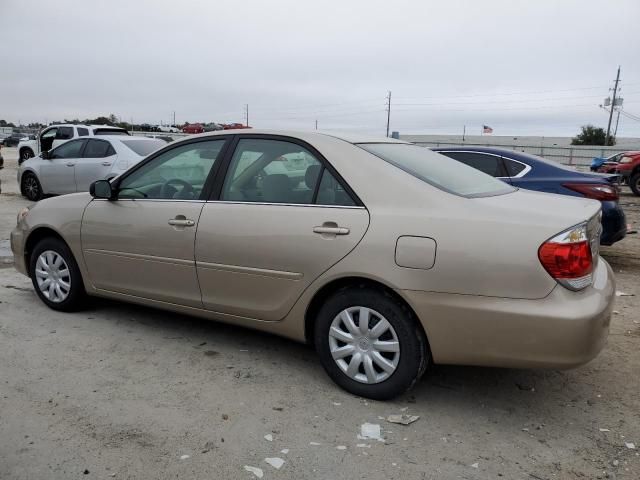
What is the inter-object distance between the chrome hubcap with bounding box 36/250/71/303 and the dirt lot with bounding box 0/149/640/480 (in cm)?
38

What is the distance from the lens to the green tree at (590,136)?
67938 millimetres

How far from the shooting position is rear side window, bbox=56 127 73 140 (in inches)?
661

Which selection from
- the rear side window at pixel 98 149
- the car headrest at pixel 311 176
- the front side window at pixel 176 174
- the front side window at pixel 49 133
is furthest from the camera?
the front side window at pixel 49 133

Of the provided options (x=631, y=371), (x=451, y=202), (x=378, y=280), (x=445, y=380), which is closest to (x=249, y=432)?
(x=378, y=280)

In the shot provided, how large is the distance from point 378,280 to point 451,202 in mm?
584

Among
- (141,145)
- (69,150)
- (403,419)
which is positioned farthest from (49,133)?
(403,419)

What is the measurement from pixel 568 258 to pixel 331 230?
1.27 metres

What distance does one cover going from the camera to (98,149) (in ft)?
37.3

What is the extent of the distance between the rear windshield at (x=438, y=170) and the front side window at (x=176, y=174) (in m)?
1.17

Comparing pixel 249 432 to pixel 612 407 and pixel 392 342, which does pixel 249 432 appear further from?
pixel 612 407

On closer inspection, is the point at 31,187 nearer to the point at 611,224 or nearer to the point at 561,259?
the point at 611,224

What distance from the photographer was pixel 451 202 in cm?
304

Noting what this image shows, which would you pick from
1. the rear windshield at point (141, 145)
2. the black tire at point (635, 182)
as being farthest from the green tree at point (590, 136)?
the rear windshield at point (141, 145)

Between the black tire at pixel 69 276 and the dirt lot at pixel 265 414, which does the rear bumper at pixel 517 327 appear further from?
the black tire at pixel 69 276
